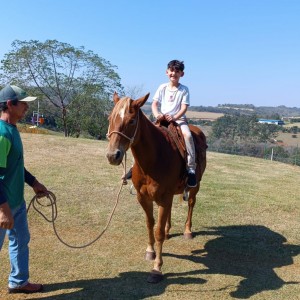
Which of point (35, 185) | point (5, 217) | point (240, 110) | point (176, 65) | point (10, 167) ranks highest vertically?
point (240, 110)

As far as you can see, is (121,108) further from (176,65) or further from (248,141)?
(248,141)

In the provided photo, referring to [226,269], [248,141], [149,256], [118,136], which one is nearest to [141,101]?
[118,136]

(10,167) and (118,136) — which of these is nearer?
→ (10,167)

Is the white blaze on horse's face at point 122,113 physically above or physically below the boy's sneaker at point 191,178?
above

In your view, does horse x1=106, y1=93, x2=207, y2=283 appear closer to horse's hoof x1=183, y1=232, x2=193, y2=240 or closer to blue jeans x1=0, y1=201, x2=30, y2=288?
horse's hoof x1=183, y1=232, x2=193, y2=240

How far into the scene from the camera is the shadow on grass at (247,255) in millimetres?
4332

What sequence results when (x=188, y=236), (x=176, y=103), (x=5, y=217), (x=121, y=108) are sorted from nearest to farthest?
1. (x=5, y=217)
2. (x=121, y=108)
3. (x=176, y=103)
4. (x=188, y=236)

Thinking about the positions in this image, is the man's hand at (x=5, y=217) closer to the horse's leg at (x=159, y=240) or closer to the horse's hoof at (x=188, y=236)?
the horse's leg at (x=159, y=240)

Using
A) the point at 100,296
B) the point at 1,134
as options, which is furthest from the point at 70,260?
the point at 1,134

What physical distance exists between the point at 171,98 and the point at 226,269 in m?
2.43

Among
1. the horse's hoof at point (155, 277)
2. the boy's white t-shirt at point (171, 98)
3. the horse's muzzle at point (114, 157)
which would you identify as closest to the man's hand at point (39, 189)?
the horse's muzzle at point (114, 157)

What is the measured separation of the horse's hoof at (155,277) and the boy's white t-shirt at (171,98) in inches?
84.0

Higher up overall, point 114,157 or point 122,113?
point 122,113

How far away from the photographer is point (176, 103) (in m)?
4.89
